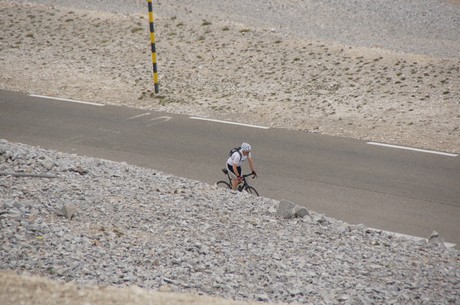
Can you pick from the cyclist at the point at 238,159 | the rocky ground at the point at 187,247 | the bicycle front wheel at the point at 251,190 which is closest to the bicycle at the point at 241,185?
the bicycle front wheel at the point at 251,190

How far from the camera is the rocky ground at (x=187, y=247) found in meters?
8.98

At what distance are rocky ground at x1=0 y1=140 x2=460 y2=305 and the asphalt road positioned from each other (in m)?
1.72

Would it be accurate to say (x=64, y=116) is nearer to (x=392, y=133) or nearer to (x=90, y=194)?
(x=90, y=194)

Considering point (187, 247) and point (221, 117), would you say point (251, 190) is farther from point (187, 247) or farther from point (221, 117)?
point (221, 117)

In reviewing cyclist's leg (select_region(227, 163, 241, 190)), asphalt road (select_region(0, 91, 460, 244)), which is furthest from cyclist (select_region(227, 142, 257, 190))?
asphalt road (select_region(0, 91, 460, 244))

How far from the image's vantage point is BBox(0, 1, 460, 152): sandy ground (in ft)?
62.4

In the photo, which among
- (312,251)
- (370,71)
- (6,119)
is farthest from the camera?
(370,71)

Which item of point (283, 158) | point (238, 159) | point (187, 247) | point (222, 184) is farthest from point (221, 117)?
point (187, 247)

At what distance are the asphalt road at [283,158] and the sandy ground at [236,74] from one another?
1030mm

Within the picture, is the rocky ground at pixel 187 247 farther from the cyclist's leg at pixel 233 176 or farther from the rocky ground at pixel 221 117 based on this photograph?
the cyclist's leg at pixel 233 176

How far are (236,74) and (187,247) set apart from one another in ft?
43.3

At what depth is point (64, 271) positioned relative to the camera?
894 centimetres

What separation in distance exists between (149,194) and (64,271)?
11.8 feet

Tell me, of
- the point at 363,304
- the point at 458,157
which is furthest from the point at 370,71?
the point at 363,304
